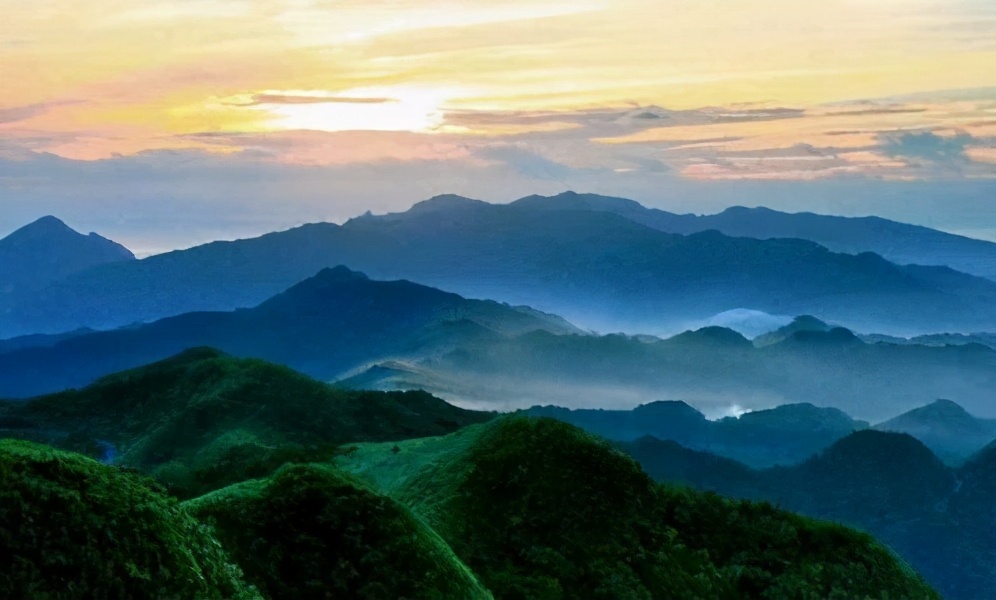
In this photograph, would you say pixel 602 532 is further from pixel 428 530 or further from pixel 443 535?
pixel 428 530

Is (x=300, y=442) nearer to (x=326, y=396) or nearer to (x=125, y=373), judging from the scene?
(x=326, y=396)

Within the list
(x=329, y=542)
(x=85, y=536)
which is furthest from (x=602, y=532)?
(x=85, y=536)

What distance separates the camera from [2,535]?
1730 cm

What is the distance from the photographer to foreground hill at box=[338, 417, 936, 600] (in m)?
39.1

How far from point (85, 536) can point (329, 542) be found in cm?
1064

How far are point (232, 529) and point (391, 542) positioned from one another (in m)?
4.10

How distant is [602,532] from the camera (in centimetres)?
4162

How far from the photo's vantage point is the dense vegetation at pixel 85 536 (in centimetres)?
1731

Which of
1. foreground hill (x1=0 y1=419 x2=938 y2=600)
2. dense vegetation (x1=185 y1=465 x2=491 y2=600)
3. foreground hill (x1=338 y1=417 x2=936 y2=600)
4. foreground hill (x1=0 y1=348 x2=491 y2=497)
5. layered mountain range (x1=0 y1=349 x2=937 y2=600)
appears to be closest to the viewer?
foreground hill (x1=0 y1=419 x2=938 y2=600)

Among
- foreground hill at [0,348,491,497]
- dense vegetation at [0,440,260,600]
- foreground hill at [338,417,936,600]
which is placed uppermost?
dense vegetation at [0,440,260,600]

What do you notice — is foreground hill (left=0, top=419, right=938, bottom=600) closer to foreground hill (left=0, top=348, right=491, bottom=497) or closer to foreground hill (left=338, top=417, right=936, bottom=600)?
foreground hill (left=338, top=417, right=936, bottom=600)

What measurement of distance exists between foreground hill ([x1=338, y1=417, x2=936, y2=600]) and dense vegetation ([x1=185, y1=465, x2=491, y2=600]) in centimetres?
894

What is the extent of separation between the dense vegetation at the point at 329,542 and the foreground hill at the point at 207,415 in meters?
56.7

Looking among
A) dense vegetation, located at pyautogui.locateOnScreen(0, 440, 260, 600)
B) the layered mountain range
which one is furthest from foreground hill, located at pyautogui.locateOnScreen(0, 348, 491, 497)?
dense vegetation, located at pyautogui.locateOnScreen(0, 440, 260, 600)
